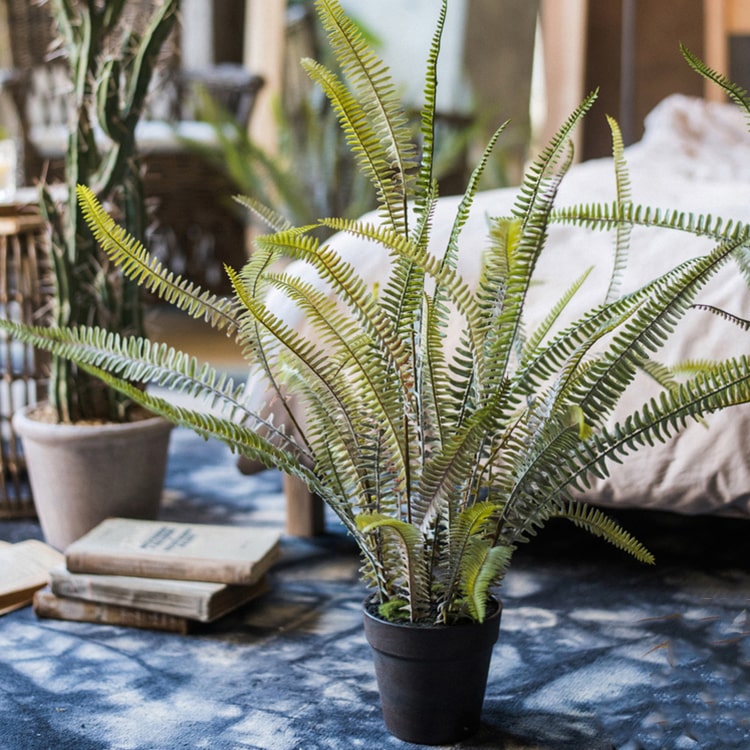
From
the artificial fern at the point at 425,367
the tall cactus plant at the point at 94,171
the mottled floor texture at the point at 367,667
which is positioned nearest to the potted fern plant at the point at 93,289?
the tall cactus plant at the point at 94,171

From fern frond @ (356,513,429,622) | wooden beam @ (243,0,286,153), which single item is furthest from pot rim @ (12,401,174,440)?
wooden beam @ (243,0,286,153)

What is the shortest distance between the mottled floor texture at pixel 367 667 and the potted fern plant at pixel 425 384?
15 centimetres

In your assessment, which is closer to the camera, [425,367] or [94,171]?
[425,367]

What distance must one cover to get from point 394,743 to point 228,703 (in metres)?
0.23

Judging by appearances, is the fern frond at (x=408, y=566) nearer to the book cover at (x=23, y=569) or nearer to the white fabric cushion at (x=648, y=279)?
the white fabric cushion at (x=648, y=279)

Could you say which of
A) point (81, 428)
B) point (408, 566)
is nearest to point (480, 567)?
point (408, 566)

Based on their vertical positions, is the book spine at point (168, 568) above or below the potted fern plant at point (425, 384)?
below

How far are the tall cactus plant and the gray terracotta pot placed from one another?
72 millimetres

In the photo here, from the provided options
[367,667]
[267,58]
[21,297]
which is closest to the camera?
[367,667]

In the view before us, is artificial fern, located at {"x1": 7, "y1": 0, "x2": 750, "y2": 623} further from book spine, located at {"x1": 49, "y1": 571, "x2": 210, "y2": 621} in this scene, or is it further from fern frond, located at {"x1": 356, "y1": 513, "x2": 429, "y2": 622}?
book spine, located at {"x1": 49, "y1": 571, "x2": 210, "y2": 621}

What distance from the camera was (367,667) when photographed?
1.30 meters

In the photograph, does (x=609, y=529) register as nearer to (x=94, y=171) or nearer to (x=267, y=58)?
(x=94, y=171)

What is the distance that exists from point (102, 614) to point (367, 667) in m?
0.42

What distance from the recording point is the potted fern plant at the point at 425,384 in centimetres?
94
